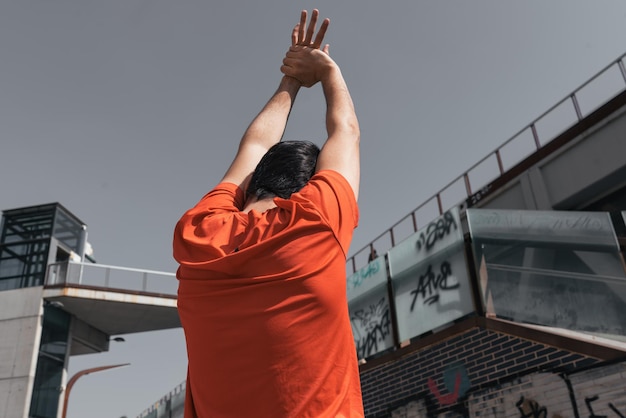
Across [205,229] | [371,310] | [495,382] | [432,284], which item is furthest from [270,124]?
[371,310]

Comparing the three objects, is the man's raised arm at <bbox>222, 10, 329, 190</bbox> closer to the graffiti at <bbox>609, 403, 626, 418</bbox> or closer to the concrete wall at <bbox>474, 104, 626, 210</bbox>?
the graffiti at <bbox>609, 403, 626, 418</bbox>

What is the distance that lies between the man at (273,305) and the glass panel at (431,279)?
856cm

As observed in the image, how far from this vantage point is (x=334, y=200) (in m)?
1.25

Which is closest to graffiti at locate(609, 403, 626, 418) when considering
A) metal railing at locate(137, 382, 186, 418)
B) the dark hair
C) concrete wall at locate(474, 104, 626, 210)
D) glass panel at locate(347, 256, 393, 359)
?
glass panel at locate(347, 256, 393, 359)

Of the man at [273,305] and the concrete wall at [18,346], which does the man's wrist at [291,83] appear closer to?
the man at [273,305]

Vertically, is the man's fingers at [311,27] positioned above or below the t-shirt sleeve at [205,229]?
above

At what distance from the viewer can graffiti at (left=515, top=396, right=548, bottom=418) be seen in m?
8.03

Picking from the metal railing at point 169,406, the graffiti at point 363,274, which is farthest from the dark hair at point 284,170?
the metal railing at point 169,406

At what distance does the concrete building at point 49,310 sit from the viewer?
19375 mm

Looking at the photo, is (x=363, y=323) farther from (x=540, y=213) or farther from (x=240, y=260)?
(x=240, y=260)

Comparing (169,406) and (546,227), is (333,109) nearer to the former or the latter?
(546,227)

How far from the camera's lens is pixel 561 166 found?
1346 cm

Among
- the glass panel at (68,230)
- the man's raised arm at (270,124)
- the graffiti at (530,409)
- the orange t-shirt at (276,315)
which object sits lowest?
the orange t-shirt at (276,315)

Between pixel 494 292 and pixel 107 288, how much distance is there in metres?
16.1
